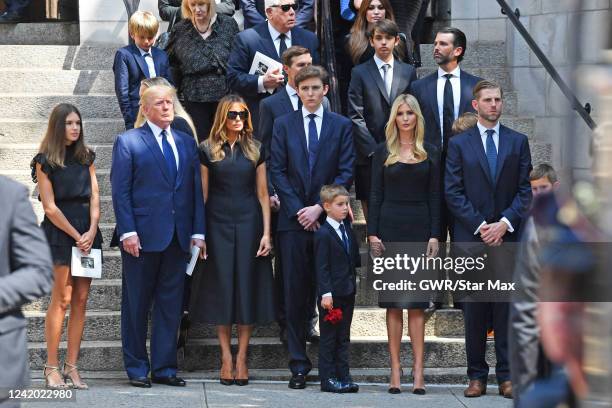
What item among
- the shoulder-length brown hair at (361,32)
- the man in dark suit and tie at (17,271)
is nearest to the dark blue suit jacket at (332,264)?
the shoulder-length brown hair at (361,32)

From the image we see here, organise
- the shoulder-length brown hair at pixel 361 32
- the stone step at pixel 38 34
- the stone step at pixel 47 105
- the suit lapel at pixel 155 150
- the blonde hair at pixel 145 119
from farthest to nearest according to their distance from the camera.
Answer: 1. the stone step at pixel 38 34
2. the stone step at pixel 47 105
3. the shoulder-length brown hair at pixel 361 32
4. the blonde hair at pixel 145 119
5. the suit lapel at pixel 155 150

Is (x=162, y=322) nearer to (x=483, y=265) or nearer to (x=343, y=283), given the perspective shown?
(x=343, y=283)

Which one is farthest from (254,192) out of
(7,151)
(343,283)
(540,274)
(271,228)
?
(540,274)

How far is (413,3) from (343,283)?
3.66 metres

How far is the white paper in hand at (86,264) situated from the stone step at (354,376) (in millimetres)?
869

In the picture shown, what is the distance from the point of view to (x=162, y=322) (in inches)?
363

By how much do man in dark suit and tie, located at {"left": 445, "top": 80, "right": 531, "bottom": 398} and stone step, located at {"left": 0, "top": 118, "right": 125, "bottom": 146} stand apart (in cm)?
380

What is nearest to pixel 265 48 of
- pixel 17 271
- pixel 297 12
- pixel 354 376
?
pixel 297 12

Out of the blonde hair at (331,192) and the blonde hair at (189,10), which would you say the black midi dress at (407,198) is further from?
the blonde hair at (189,10)

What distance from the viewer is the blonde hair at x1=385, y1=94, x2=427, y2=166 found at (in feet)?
30.7

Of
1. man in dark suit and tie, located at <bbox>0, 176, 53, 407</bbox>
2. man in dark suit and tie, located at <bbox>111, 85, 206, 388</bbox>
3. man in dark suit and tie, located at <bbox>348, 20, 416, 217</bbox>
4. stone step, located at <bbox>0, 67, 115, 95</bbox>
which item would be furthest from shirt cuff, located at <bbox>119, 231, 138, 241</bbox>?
man in dark suit and tie, located at <bbox>0, 176, 53, 407</bbox>

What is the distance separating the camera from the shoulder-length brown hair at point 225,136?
946 cm

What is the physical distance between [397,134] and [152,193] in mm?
1841

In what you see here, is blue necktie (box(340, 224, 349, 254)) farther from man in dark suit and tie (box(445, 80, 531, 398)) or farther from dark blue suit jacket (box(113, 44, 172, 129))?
dark blue suit jacket (box(113, 44, 172, 129))
